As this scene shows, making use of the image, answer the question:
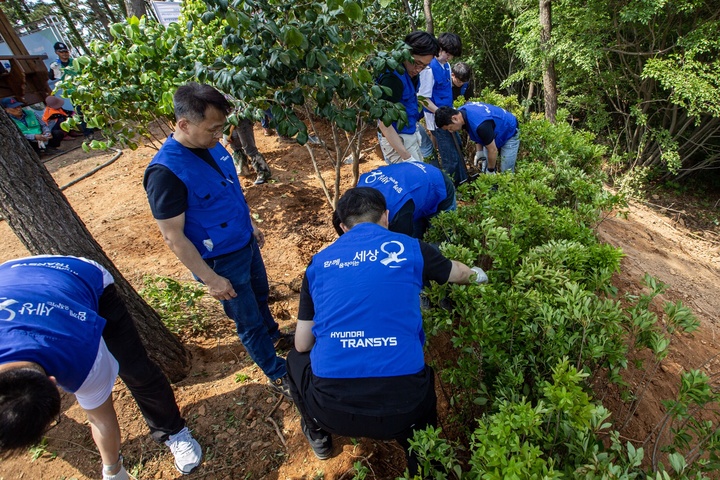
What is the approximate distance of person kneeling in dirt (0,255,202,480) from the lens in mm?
1244

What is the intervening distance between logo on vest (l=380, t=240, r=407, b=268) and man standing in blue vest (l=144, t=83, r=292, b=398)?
3.40 feet

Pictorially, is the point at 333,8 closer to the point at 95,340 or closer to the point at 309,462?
the point at 95,340

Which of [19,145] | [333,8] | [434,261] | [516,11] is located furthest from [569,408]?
[516,11]

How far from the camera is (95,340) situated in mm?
1673

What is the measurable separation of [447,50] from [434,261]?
3754mm

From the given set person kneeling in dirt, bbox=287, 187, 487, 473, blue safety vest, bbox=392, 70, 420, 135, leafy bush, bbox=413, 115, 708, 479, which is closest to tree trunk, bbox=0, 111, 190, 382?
person kneeling in dirt, bbox=287, 187, 487, 473

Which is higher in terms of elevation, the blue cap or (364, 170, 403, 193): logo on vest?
the blue cap

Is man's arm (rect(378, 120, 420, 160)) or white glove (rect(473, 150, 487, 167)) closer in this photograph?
man's arm (rect(378, 120, 420, 160))

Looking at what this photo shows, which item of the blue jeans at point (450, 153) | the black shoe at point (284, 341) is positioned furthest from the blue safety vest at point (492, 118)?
the black shoe at point (284, 341)

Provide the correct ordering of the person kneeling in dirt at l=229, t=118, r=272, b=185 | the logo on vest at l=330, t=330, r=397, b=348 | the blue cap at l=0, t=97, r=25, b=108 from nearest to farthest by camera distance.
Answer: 1. the logo on vest at l=330, t=330, r=397, b=348
2. the person kneeling in dirt at l=229, t=118, r=272, b=185
3. the blue cap at l=0, t=97, r=25, b=108

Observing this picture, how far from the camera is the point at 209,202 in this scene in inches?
84.2

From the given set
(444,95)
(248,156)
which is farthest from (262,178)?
(444,95)

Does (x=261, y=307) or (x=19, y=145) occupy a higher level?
(x=19, y=145)

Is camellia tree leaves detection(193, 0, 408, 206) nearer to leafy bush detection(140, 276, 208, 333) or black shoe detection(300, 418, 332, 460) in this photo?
leafy bush detection(140, 276, 208, 333)
